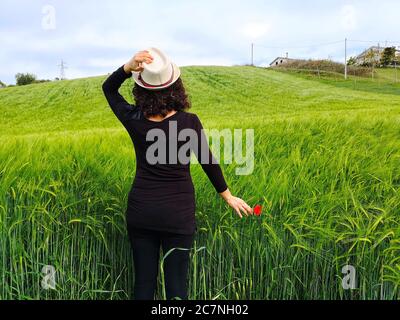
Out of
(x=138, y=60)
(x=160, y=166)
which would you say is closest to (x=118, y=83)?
(x=138, y=60)

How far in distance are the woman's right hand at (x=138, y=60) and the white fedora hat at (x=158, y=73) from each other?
0.06 ft

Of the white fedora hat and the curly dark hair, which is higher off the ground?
the white fedora hat

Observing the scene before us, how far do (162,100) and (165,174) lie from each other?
29 cm

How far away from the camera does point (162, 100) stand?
5.77ft

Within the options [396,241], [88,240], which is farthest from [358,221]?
[88,240]

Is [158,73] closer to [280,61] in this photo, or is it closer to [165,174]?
[165,174]

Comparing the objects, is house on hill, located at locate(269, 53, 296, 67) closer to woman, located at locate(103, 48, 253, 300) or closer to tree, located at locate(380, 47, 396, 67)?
tree, located at locate(380, 47, 396, 67)

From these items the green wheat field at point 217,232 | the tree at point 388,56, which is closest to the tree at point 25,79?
the tree at point 388,56

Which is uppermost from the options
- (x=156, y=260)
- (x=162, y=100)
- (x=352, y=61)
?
(x=352, y=61)

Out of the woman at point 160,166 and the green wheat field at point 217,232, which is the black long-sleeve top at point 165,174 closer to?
the woman at point 160,166

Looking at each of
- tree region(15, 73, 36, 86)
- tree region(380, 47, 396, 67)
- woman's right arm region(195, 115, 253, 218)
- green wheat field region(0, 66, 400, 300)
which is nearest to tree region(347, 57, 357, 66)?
tree region(380, 47, 396, 67)

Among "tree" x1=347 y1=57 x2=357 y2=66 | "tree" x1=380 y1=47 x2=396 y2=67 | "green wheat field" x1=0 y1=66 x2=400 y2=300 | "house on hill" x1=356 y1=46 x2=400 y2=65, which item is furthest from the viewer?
"tree" x1=347 y1=57 x2=357 y2=66

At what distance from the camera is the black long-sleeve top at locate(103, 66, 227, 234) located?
1.77 metres

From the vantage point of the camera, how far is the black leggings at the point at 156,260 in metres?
1.83
